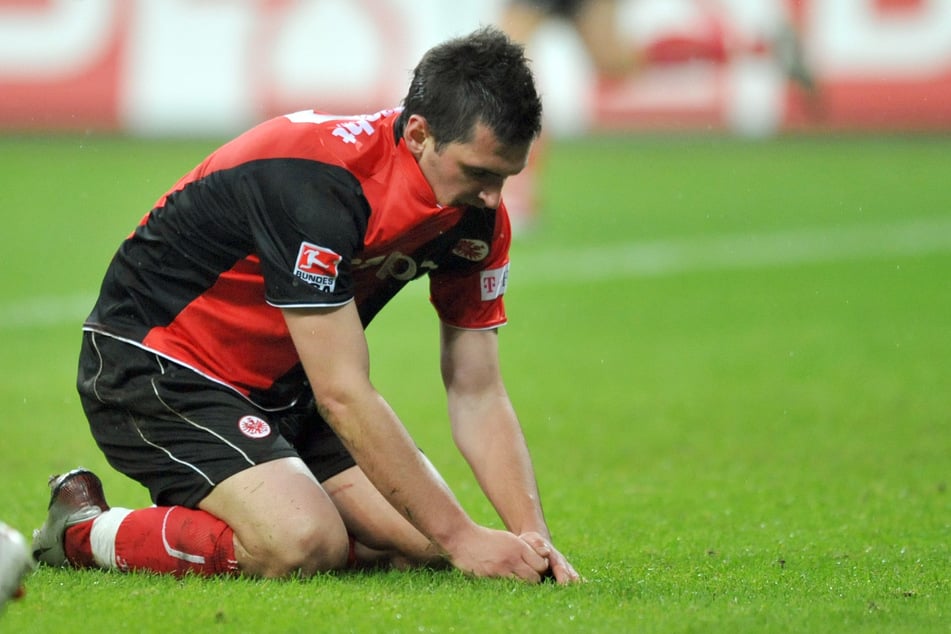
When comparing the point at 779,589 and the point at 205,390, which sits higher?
the point at 205,390

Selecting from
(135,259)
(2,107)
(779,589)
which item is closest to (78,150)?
(2,107)

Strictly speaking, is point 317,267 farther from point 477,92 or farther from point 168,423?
point 168,423

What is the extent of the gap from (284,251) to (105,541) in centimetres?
98

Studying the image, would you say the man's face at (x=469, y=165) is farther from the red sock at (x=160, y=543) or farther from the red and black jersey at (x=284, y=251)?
the red sock at (x=160, y=543)

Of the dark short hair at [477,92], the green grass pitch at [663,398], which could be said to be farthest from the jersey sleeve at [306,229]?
the green grass pitch at [663,398]

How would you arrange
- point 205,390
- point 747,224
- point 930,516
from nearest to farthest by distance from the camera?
point 205,390, point 930,516, point 747,224

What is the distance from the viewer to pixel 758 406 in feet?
23.3

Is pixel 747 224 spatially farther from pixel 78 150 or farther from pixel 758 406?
pixel 78 150

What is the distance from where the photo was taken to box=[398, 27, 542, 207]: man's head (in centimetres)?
371

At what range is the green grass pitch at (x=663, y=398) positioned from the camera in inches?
144

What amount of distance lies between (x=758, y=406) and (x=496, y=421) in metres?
3.05

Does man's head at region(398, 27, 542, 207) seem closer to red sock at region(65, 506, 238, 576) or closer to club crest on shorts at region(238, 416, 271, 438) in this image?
club crest on shorts at region(238, 416, 271, 438)

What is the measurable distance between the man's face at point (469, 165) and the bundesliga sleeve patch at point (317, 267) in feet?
1.13

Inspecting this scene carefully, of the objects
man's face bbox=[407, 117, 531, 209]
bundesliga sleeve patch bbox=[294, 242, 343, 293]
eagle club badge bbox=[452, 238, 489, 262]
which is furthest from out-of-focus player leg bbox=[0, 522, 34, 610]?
eagle club badge bbox=[452, 238, 489, 262]
